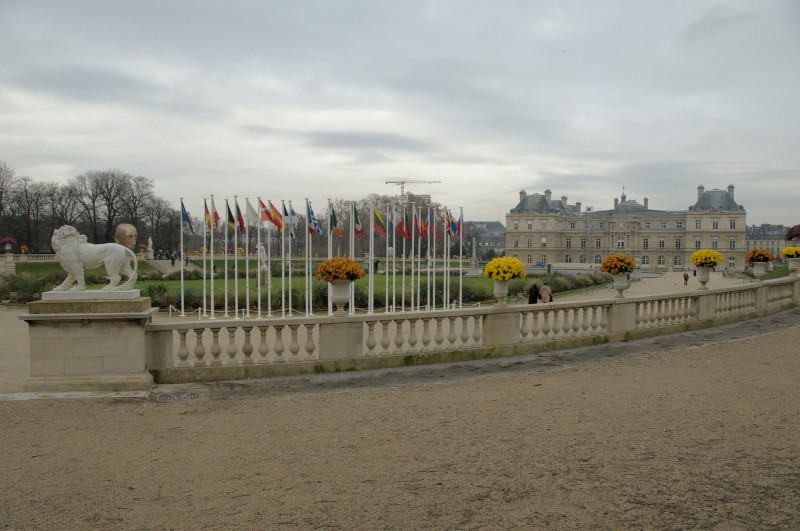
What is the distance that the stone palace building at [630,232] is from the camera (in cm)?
11431

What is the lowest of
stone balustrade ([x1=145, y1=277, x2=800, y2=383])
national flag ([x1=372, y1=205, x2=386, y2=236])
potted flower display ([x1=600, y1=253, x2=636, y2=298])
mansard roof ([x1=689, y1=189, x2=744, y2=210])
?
stone balustrade ([x1=145, y1=277, x2=800, y2=383])

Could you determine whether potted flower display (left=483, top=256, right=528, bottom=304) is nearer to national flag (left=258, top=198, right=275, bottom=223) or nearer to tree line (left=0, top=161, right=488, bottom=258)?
national flag (left=258, top=198, right=275, bottom=223)

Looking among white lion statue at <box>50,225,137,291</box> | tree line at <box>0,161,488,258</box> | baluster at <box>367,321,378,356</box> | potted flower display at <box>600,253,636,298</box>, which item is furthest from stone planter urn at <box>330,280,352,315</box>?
tree line at <box>0,161,488,258</box>

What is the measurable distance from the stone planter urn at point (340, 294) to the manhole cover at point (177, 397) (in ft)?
8.28

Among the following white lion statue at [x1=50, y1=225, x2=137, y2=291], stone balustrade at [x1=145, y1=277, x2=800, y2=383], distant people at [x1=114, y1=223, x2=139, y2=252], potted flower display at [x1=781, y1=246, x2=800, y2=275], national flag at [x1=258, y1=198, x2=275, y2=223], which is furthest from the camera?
national flag at [x1=258, y1=198, x2=275, y2=223]

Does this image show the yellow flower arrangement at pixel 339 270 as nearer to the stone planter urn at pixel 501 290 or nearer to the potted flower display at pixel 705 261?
the stone planter urn at pixel 501 290

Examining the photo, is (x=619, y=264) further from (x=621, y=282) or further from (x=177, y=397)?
(x=177, y=397)

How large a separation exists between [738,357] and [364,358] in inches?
268

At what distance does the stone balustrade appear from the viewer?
9.27 meters

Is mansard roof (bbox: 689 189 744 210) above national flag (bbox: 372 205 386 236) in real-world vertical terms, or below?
above

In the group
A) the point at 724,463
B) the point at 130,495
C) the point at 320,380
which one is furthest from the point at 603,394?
the point at 130,495

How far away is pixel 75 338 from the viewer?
846 cm

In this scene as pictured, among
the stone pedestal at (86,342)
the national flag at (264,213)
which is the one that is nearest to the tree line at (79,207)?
the national flag at (264,213)

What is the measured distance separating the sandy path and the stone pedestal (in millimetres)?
569
